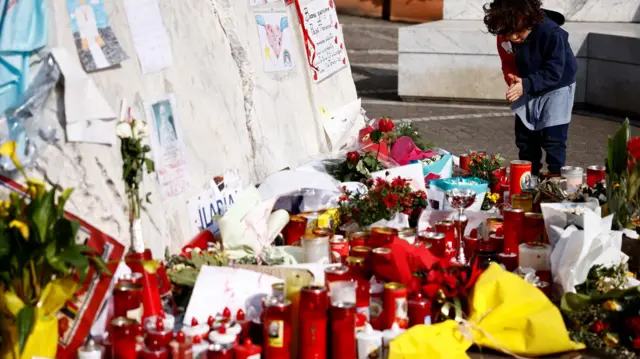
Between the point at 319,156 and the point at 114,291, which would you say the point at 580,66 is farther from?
the point at 114,291

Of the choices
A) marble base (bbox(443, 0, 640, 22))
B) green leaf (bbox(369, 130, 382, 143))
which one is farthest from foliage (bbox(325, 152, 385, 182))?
marble base (bbox(443, 0, 640, 22))

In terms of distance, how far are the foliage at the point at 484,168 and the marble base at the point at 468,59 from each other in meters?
4.39

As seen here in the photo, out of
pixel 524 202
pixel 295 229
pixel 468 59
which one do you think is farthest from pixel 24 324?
pixel 468 59

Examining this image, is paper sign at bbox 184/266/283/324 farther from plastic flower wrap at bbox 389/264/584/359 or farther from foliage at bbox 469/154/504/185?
foliage at bbox 469/154/504/185

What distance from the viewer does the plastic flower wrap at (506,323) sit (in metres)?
3.95

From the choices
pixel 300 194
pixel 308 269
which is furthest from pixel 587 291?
pixel 300 194

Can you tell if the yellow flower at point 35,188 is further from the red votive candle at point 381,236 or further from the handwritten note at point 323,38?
the handwritten note at point 323,38

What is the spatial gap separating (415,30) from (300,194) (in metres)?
5.64

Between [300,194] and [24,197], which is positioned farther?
[300,194]

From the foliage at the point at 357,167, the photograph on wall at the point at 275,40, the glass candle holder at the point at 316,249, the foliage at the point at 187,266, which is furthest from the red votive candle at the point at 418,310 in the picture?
the photograph on wall at the point at 275,40

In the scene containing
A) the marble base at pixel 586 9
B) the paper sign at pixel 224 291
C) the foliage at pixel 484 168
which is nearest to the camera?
the paper sign at pixel 224 291

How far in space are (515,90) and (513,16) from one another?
42 centimetres

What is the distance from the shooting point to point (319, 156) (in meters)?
6.18

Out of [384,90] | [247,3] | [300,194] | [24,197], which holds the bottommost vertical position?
[384,90]
